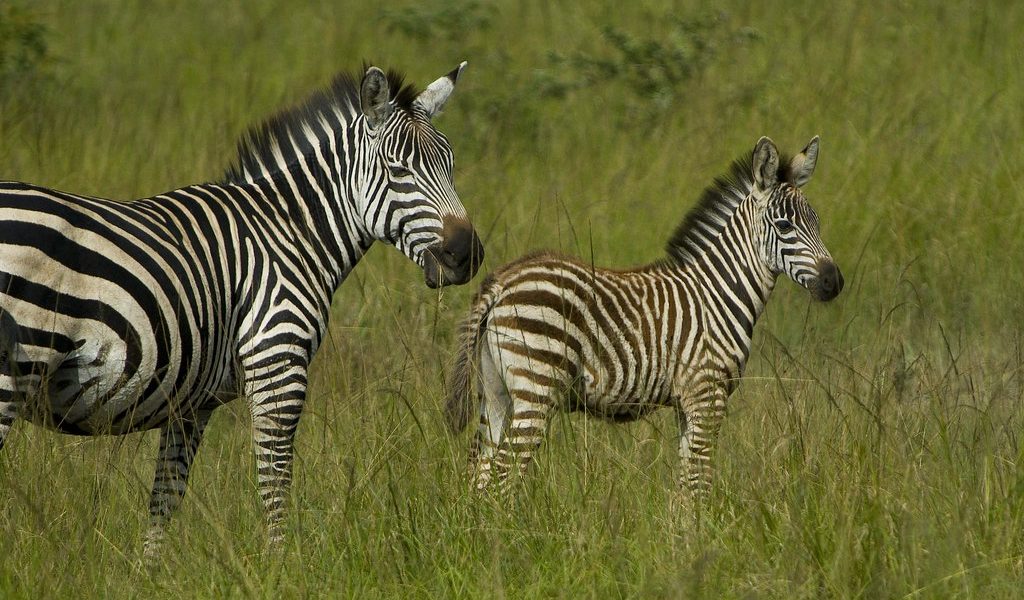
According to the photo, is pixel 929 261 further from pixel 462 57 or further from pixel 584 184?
pixel 462 57

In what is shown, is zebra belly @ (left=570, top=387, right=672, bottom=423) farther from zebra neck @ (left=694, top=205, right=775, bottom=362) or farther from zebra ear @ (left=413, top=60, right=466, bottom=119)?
zebra ear @ (left=413, top=60, right=466, bottom=119)

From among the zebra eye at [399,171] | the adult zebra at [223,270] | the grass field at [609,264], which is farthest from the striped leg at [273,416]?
the zebra eye at [399,171]

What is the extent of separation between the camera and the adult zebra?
3.98m

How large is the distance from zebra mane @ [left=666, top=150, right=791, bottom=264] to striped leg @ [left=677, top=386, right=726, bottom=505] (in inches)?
34.5

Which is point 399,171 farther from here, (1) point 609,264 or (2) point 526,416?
(1) point 609,264

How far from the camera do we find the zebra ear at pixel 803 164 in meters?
6.30

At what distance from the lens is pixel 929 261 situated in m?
8.58

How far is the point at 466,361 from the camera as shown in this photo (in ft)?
18.0

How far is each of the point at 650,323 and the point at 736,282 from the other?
54 cm

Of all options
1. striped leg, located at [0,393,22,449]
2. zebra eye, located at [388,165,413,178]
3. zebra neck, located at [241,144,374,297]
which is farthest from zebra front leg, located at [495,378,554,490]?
striped leg, located at [0,393,22,449]

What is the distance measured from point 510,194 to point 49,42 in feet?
21.2

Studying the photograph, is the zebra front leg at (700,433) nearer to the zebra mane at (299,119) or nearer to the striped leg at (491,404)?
the striped leg at (491,404)

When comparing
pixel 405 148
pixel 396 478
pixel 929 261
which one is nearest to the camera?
pixel 396 478

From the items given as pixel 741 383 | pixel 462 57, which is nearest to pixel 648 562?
pixel 741 383
